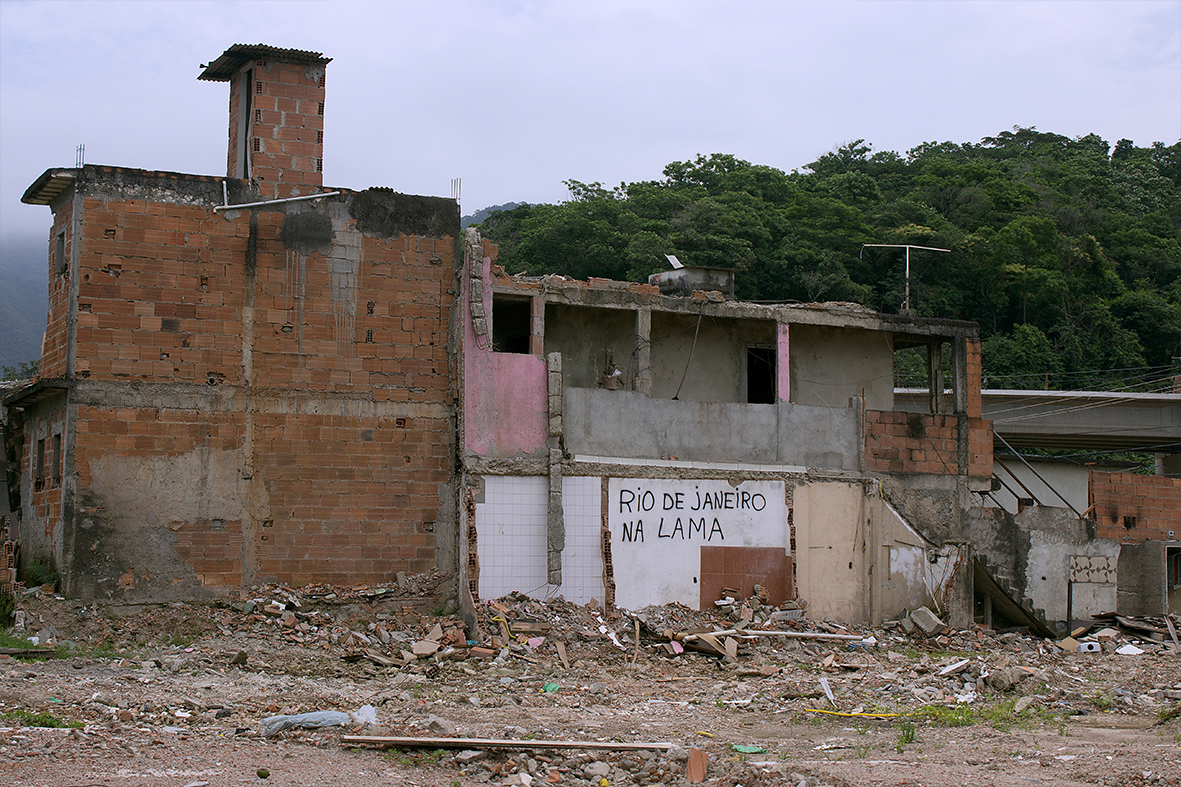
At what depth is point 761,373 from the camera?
1945cm

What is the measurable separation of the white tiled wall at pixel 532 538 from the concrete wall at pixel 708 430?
0.77 meters

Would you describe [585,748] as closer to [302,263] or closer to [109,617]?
[109,617]

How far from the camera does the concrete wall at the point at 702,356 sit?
18.7 m

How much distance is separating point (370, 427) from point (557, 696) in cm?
535

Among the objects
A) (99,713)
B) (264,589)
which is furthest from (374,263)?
(99,713)

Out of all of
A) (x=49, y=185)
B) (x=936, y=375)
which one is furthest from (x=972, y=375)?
(x=49, y=185)

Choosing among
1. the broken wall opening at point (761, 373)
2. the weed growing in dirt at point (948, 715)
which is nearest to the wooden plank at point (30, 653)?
the weed growing in dirt at point (948, 715)

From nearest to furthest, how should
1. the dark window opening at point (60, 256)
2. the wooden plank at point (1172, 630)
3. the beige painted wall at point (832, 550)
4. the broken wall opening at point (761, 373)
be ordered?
the dark window opening at point (60, 256) < the wooden plank at point (1172, 630) < the beige painted wall at point (832, 550) < the broken wall opening at point (761, 373)

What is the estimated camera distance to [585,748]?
370 inches

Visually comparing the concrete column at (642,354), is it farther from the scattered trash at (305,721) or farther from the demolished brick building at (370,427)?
the scattered trash at (305,721)

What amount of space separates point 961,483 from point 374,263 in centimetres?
978

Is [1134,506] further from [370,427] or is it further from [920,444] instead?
[370,427]

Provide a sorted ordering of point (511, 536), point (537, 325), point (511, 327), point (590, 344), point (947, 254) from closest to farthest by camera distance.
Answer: point (511, 536)
point (537, 325)
point (590, 344)
point (511, 327)
point (947, 254)

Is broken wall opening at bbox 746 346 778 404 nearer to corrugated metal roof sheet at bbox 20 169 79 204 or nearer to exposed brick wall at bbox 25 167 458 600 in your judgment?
exposed brick wall at bbox 25 167 458 600
